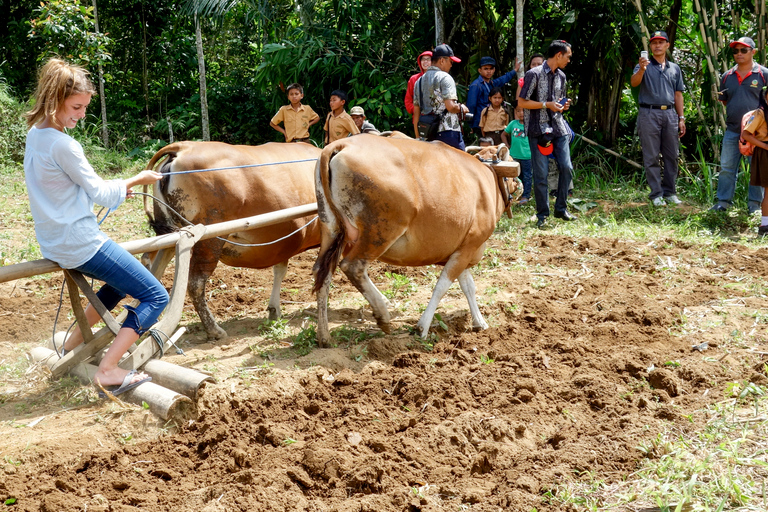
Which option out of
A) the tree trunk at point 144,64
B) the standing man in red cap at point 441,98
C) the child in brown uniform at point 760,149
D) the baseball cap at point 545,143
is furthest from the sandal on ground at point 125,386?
the tree trunk at point 144,64

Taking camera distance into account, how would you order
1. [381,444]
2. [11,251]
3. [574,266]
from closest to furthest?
[381,444], [574,266], [11,251]

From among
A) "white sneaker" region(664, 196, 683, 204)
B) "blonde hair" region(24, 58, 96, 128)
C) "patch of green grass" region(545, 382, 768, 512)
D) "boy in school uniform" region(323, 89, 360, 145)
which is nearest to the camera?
"patch of green grass" region(545, 382, 768, 512)

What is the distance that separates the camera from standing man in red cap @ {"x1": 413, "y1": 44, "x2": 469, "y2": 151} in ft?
27.7

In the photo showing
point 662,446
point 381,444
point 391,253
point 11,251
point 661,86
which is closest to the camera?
point 662,446

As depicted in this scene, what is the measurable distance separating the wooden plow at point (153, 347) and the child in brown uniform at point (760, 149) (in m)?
5.90

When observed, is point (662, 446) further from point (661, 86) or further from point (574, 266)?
point (661, 86)

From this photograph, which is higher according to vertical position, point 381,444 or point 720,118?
point 720,118

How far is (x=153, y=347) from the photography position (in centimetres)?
449

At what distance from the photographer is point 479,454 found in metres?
3.70

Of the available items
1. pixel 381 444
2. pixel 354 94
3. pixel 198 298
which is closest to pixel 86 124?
pixel 354 94

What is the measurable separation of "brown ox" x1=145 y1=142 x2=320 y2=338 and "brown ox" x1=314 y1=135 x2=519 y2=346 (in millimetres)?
629

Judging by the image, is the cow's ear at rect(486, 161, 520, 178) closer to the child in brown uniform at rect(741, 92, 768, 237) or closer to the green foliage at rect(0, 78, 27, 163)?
the child in brown uniform at rect(741, 92, 768, 237)

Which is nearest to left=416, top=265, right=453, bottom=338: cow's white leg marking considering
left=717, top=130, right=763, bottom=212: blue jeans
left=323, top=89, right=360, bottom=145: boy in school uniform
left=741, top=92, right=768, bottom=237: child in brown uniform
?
left=323, top=89, right=360, bottom=145: boy in school uniform

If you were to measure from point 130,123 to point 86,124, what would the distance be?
1.05 meters
